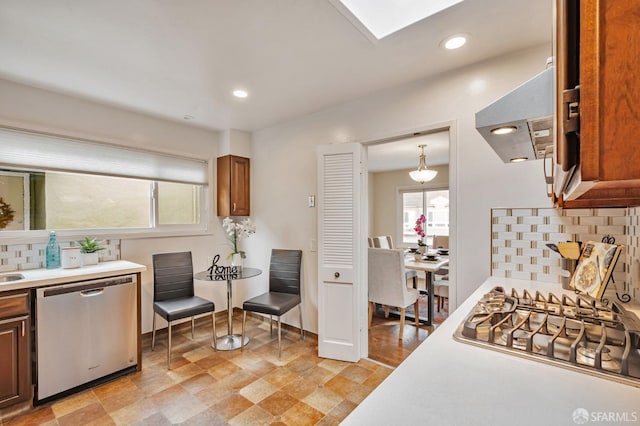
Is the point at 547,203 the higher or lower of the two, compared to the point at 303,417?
higher

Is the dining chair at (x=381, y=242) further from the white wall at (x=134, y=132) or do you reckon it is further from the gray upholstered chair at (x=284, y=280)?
the white wall at (x=134, y=132)

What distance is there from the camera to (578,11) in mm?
464

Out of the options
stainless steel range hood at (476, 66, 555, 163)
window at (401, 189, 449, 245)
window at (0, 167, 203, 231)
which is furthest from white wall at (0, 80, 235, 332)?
window at (401, 189, 449, 245)

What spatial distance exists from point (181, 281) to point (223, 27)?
2.45 meters

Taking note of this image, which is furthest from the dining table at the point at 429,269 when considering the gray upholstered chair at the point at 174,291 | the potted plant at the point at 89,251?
the potted plant at the point at 89,251

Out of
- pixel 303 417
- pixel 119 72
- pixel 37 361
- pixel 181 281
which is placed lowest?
pixel 303 417

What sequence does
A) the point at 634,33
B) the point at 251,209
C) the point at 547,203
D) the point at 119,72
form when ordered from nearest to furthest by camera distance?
the point at 634,33, the point at 547,203, the point at 119,72, the point at 251,209

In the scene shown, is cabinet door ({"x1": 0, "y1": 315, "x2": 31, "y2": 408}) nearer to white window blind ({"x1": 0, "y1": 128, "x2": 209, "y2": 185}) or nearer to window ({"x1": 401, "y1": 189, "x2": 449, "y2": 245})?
white window blind ({"x1": 0, "y1": 128, "x2": 209, "y2": 185})

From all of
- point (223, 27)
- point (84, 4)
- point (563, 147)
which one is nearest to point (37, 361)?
point (84, 4)

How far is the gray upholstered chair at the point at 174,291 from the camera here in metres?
2.60

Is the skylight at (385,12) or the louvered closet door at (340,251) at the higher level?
the skylight at (385,12)

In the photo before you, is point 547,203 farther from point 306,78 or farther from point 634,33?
point 306,78

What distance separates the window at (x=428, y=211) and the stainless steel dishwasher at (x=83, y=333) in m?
5.51

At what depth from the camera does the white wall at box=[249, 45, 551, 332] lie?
1.89 m
